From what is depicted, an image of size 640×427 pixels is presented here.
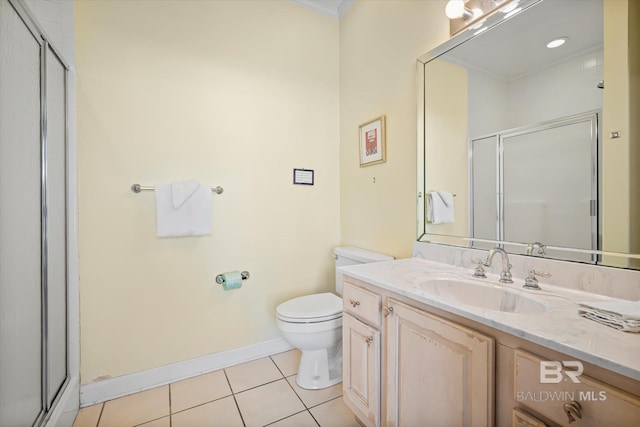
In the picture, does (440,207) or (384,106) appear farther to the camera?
(384,106)

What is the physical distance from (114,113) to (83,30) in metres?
0.45

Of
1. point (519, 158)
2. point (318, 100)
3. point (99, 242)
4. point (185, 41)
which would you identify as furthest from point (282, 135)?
point (519, 158)

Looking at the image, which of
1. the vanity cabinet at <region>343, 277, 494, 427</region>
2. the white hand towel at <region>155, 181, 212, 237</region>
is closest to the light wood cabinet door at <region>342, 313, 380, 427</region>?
the vanity cabinet at <region>343, 277, 494, 427</region>

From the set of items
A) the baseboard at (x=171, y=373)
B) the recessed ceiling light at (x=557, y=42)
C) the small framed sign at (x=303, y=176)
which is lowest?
the baseboard at (x=171, y=373)

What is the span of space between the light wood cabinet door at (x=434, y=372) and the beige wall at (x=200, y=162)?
743 mm

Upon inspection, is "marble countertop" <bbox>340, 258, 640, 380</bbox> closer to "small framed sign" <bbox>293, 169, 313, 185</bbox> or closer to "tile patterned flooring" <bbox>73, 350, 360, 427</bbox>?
"tile patterned flooring" <bbox>73, 350, 360, 427</bbox>

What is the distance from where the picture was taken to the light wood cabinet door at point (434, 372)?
2.48 feet

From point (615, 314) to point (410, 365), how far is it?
0.59 m

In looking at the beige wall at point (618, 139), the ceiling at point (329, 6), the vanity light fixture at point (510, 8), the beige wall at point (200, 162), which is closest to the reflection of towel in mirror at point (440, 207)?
the beige wall at point (200, 162)

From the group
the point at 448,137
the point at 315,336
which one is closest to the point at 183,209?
the point at 315,336

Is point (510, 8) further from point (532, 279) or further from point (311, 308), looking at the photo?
point (311, 308)

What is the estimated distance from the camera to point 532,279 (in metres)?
1.03

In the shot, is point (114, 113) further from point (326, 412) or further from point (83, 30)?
point (326, 412)

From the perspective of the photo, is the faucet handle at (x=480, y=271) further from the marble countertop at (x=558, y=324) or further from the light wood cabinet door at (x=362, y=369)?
the light wood cabinet door at (x=362, y=369)
